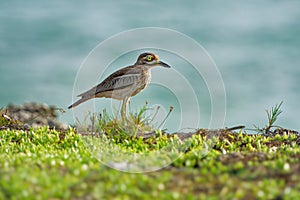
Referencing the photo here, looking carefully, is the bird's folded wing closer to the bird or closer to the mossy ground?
the bird

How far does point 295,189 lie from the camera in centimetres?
627

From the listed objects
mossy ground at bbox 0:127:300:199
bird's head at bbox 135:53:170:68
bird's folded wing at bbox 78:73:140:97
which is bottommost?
mossy ground at bbox 0:127:300:199

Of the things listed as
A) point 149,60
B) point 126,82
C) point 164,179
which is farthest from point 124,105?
point 164,179

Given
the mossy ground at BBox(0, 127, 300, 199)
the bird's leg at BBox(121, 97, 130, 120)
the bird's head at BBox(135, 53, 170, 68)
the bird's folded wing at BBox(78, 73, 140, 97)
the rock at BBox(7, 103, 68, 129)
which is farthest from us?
the rock at BBox(7, 103, 68, 129)

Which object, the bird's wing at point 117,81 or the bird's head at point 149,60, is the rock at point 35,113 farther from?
the bird's head at point 149,60

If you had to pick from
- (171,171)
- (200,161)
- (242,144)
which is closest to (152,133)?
(242,144)

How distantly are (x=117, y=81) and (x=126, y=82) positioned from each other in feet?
0.81

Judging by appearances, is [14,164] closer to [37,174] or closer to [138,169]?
[37,174]

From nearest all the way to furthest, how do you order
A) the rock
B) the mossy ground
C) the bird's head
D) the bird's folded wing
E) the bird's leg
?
the mossy ground
the bird's leg
the bird's folded wing
the bird's head
the rock

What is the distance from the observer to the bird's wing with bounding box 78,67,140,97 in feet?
40.0

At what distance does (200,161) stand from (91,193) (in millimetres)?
2346

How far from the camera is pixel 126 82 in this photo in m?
12.1

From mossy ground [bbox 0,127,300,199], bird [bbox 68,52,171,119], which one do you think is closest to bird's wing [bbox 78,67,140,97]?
bird [bbox 68,52,171,119]

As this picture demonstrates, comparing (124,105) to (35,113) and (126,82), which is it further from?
(35,113)
